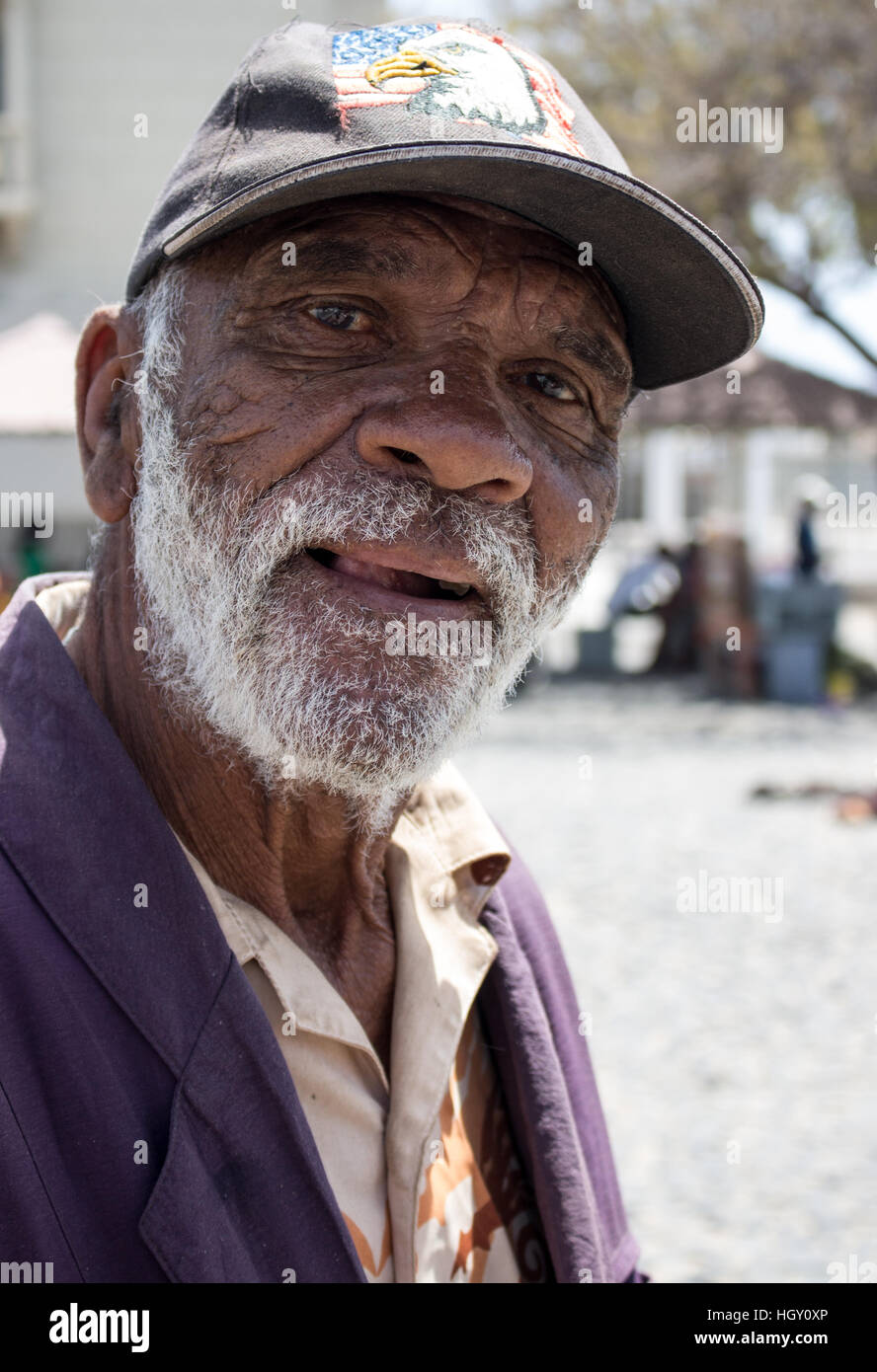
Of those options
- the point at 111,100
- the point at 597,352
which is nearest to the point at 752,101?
the point at 111,100

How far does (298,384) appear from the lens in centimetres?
145

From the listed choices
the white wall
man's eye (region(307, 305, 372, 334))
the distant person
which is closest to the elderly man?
man's eye (region(307, 305, 372, 334))

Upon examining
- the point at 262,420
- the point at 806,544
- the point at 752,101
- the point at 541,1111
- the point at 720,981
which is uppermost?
the point at 752,101

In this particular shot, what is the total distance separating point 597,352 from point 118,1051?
3.35ft

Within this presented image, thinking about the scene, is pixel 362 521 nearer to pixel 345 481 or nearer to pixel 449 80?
pixel 345 481

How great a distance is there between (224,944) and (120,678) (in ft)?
1.29

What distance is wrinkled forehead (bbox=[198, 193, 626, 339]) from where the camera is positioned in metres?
1.44

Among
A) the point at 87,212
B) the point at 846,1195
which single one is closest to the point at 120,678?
the point at 846,1195

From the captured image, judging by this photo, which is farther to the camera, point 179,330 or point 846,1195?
point 846,1195

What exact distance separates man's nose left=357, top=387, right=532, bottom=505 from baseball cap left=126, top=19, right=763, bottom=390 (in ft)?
0.78

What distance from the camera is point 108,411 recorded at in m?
1.67

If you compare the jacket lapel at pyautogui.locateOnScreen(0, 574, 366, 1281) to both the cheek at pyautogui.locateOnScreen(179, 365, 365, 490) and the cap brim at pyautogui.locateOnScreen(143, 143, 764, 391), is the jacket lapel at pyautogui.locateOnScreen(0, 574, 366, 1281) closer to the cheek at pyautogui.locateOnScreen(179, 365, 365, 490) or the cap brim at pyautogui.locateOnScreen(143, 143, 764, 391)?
the cheek at pyautogui.locateOnScreen(179, 365, 365, 490)
